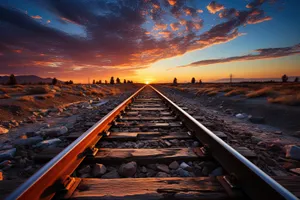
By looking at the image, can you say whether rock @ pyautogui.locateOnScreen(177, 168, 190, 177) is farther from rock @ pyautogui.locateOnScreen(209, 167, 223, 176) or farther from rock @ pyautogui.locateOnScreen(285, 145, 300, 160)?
rock @ pyautogui.locateOnScreen(285, 145, 300, 160)

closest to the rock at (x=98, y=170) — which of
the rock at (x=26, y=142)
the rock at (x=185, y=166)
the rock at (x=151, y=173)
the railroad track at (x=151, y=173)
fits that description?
the railroad track at (x=151, y=173)

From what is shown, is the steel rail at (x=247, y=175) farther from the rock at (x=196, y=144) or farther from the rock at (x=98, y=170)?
the rock at (x=98, y=170)

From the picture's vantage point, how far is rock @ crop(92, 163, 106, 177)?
1588mm

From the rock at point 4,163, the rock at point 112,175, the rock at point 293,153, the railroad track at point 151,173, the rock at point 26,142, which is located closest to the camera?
the railroad track at point 151,173

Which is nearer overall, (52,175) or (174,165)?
(52,175)

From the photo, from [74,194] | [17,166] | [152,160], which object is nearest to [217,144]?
[152,160]

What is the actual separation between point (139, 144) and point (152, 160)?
523 mm

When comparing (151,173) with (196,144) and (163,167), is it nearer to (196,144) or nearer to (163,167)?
(163,167)

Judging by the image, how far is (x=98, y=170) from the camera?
162 cm

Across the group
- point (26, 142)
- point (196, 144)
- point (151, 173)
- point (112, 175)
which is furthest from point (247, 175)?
point (26, 142)

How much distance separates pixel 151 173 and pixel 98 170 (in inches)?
21.7

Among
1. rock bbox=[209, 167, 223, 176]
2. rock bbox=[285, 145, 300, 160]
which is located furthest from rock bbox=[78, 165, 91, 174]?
rock bbox=[285, 145, 300, 160]

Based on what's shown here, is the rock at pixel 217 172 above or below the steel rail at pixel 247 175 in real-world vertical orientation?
below

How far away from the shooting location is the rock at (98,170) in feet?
5.21
